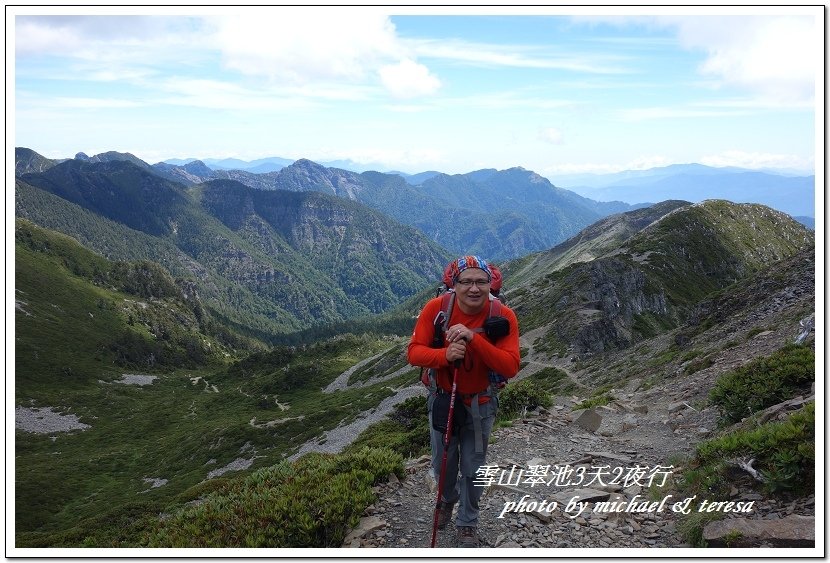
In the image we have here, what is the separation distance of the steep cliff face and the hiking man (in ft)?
215

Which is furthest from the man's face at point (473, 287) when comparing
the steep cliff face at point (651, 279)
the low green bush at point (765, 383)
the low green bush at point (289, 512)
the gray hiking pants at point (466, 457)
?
the steep cliff face at point (651, 279)

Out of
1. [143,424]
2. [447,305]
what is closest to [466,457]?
[447,305]

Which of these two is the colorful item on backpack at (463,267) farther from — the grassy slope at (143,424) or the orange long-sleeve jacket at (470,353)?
the grassy slope at (143,424)

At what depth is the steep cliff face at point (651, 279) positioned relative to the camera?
79.1 m

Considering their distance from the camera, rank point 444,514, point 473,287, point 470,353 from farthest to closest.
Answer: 1. point 444,514
2. point 470,353
3. point 473,287

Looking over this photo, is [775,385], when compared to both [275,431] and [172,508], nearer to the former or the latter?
[172,508]

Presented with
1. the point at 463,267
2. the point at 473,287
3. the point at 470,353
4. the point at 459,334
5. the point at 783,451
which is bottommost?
the point at 783,451

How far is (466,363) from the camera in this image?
759cm

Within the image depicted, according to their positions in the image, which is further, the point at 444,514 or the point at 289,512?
the point at 289,512

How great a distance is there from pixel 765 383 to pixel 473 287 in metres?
9.24

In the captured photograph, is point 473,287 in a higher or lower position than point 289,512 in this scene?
higher

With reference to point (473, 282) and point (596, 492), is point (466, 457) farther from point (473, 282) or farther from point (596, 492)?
point (596, 492)

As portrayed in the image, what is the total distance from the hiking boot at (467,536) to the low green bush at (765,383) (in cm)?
810

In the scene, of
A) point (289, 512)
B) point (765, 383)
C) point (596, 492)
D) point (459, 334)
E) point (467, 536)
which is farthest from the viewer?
point (765, 383)
